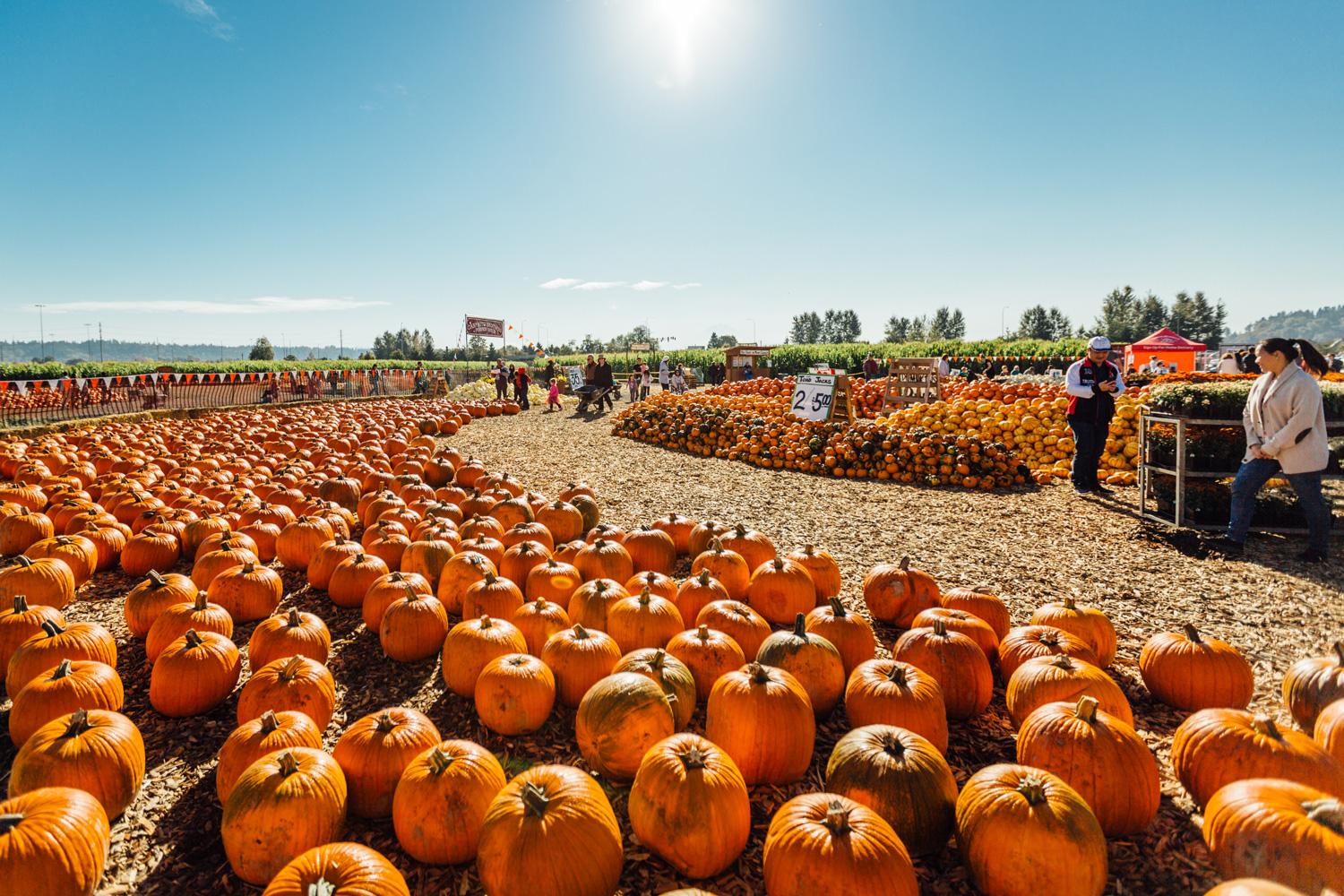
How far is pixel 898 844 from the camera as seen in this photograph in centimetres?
211

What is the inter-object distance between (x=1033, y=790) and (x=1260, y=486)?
218 inches

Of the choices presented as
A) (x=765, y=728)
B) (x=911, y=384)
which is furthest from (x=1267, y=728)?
(x=911, y=384)

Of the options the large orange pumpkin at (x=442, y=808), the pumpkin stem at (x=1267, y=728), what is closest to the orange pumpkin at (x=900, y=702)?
the pumpkin stem at (x=1267, y=728)

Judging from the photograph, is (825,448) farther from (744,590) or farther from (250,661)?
(250,661)

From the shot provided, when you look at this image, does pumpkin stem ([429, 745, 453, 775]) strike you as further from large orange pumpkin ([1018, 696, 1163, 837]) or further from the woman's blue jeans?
the woman's blue jeans

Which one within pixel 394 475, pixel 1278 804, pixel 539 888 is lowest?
pixel 539 888

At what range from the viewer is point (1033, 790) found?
219 centimetres

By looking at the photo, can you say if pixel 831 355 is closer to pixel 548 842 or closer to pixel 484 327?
pixel 484 327

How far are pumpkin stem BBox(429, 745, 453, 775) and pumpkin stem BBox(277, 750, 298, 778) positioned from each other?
1.63 feet

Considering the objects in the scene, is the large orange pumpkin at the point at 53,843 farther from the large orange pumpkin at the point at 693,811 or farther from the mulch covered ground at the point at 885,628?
the large orange pumpkin at the point at 693,811

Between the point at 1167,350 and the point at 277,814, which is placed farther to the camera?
the point at 1167,350

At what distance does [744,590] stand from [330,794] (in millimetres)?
2899

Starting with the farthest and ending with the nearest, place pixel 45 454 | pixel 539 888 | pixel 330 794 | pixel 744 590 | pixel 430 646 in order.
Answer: pixel 45 454 → pixel 744 590 → pixel 430 646 → pixel 330 794 → pixel 539 888

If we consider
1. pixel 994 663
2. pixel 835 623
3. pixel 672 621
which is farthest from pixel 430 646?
pixel 994 663
